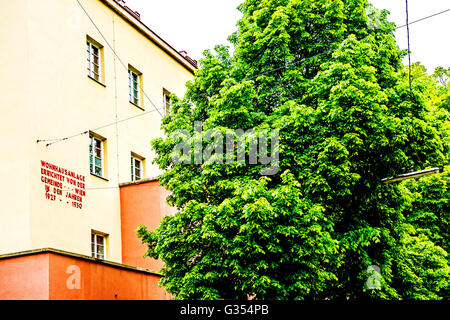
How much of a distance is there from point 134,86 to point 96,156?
13.6 ft

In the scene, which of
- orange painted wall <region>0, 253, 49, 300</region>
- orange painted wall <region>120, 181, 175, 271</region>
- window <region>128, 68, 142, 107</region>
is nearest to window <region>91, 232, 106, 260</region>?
orange painted wall <region>120, 181, 175, 271</region>

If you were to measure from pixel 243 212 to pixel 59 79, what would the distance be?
8589 millimetres

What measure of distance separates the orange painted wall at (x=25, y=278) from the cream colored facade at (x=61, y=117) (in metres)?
1.89

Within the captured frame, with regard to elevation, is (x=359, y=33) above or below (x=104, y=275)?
above

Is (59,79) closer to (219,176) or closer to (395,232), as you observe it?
(219,176)

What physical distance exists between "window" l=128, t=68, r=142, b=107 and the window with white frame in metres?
1.91

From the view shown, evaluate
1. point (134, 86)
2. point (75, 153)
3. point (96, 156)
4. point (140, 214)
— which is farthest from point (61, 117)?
point (134, 86)

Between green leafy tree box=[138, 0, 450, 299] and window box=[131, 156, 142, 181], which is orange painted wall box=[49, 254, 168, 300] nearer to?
green leafy tree box=[138, 0, 450, 299]

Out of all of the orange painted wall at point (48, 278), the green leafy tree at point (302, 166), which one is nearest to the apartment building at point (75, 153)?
the orange painted wall at point (48, 278)

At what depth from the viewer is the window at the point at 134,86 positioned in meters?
23.2

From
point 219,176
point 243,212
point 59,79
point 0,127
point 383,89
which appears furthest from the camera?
point 59,79

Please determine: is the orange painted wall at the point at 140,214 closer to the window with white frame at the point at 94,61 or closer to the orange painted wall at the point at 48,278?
the window with white frame at the point at 94,61

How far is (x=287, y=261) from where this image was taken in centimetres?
1390

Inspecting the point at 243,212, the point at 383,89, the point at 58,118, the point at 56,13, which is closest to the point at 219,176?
the point at 243,212
